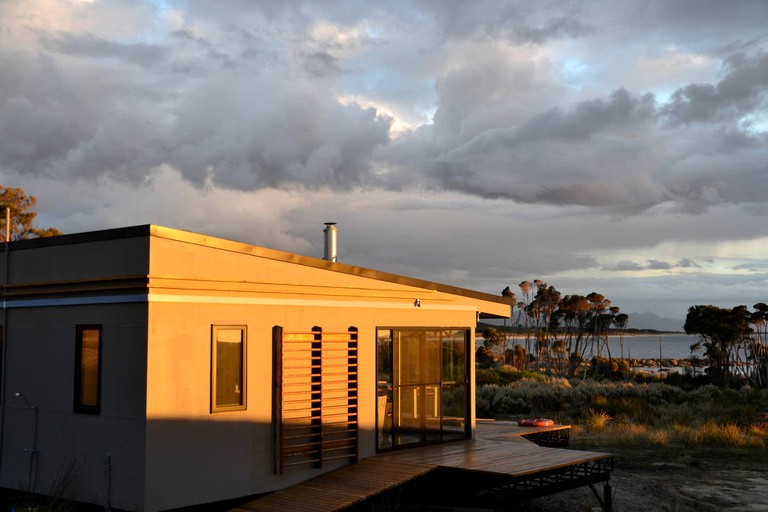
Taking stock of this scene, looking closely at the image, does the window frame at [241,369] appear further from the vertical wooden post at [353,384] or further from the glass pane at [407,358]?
the glass pane at [407,358]

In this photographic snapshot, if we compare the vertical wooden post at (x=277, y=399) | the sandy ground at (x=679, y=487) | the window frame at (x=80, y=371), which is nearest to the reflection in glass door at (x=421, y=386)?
the sandy ground at (x=679, y=487)

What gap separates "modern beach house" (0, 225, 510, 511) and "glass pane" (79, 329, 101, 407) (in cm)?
2

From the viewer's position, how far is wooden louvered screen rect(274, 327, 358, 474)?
9.68 meters

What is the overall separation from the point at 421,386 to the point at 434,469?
70.9 inches

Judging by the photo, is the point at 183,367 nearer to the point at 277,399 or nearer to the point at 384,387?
the point at 277,399

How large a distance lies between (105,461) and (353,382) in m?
3.39

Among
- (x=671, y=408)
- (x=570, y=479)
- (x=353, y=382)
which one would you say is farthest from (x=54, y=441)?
(x=671, y=408)

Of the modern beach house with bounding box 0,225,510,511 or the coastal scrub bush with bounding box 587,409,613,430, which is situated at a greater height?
the modern beach house with bounding box 0,225,510,511

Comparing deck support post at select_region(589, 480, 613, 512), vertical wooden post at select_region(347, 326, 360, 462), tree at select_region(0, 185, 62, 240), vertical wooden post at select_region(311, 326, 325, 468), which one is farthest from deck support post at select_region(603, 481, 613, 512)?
tree at select_region(0, 185, 62, 240)

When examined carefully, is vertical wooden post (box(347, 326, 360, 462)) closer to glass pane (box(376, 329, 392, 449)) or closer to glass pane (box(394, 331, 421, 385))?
glass pane (box(376, 329, 392, 449))

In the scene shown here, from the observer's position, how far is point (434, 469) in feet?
33.2

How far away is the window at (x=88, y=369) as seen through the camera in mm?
8836

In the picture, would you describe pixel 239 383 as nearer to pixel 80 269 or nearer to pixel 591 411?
pixel 80 269

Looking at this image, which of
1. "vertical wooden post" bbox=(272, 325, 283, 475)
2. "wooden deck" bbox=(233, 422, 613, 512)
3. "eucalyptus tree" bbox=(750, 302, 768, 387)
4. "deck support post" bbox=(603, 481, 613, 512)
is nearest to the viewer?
"wooden deck" bbox=(233, 422, 613, 512)
